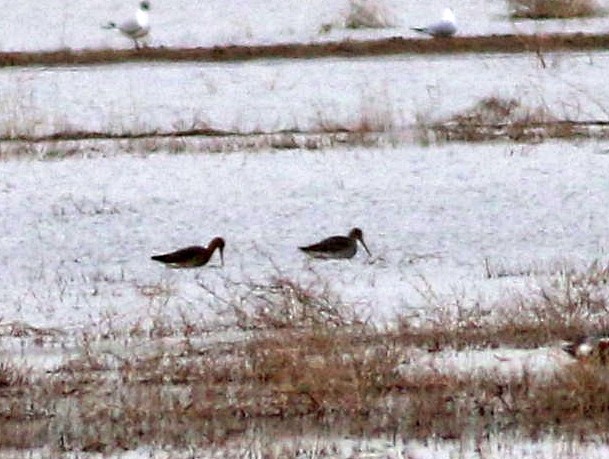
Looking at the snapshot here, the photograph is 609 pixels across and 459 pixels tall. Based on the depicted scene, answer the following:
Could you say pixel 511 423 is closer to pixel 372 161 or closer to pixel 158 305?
pixel 158 305

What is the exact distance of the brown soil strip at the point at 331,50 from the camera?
80.7ft

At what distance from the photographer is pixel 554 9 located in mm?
29250

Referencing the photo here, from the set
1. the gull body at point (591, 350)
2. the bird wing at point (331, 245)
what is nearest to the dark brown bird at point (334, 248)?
the bird wing at point (331, 245)

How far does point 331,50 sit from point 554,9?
18.2ft

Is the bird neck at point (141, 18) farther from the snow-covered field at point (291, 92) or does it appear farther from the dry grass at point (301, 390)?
the dry grass at point (301, 390)

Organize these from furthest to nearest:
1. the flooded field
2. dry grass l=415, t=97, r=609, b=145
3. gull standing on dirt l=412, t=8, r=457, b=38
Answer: gull standing on dirt l=412, t=8, r=457, b=38 < dry grass l=415, t=97, r=609, b=145 < the flooded field

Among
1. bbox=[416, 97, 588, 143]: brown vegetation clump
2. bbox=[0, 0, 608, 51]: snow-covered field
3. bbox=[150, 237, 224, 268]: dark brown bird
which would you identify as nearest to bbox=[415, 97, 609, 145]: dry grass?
bbox=[416, 97, 588, 143]: brown vegetation clump

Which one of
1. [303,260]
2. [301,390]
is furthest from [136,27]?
[301,390]

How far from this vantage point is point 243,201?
15.0 m

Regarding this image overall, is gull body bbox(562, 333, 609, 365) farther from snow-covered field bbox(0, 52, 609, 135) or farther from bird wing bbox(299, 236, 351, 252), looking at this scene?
snow-covered field bbox(0, 52, 609, 135)

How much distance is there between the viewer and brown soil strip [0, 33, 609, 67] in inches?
968

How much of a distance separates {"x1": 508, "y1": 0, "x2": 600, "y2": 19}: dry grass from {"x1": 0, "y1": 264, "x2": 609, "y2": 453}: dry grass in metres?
20.0

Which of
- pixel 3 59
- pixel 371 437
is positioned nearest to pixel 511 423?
pixel 371 437

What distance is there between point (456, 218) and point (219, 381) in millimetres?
5949
